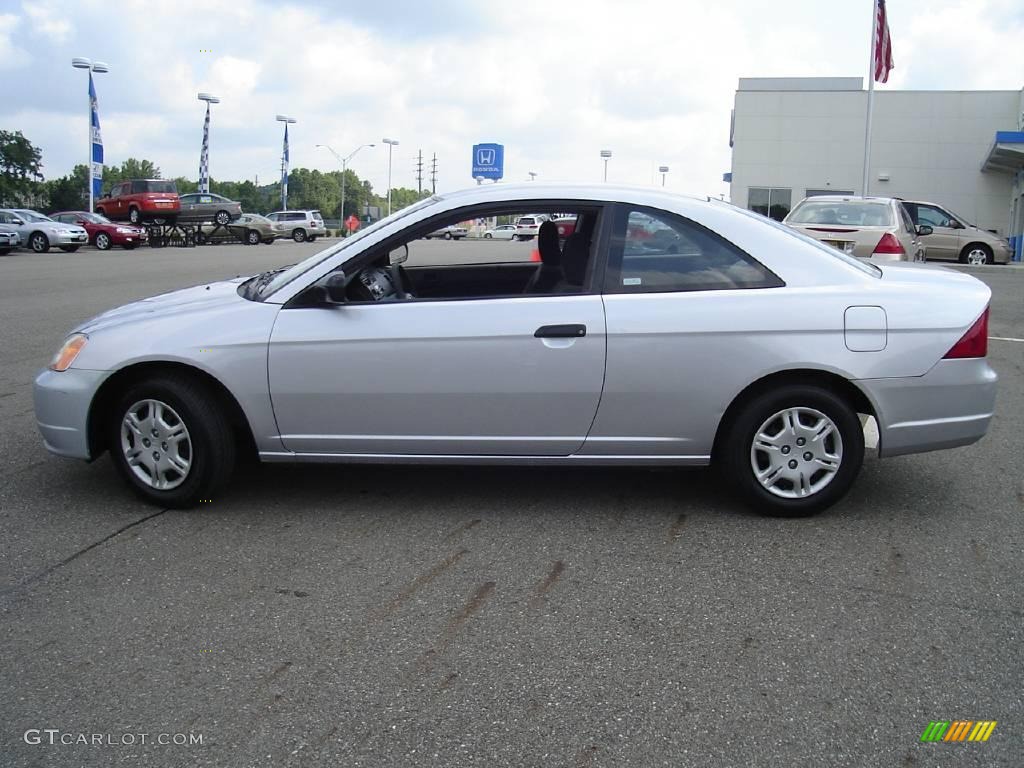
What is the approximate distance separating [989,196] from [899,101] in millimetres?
5488

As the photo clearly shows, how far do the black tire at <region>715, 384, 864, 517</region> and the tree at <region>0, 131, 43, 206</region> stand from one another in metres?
95.0

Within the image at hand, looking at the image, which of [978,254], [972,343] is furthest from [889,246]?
[978,254]

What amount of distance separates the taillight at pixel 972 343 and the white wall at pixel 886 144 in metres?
40.0

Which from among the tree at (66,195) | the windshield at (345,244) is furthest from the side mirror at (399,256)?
the tree at (66,195)

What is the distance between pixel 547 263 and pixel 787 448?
4.91 ft

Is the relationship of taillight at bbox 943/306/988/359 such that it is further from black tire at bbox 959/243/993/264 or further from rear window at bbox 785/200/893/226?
black tire at bbox 959/243/993/264

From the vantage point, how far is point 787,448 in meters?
4.54

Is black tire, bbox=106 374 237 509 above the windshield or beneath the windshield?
beneath

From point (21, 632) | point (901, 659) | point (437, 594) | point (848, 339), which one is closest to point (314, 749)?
point (437, 594)

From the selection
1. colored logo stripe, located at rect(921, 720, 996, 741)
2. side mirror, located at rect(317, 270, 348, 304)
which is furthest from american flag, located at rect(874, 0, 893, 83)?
colored logo stripe, located at rect(921, 720, 996, 741)

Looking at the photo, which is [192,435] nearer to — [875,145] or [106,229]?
[106,229]

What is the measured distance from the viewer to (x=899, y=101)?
4156 cm

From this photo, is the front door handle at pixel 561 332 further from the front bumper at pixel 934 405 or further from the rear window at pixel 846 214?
the rear window at pixel 846 214

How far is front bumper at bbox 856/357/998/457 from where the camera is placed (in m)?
4.49
